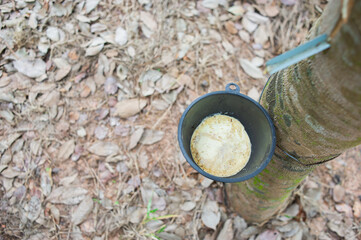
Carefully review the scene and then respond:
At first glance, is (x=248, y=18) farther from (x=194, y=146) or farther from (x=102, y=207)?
(x=102, y=207)

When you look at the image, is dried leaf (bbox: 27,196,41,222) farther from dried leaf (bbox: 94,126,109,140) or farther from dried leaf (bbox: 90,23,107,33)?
dried leaf (bbox: 90,23,107,33)

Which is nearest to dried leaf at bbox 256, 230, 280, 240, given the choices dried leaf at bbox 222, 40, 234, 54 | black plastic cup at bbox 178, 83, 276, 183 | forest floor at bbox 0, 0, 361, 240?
forest floor at bbox 0, 0, 361, 240

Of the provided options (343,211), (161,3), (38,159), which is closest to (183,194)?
(38,159)

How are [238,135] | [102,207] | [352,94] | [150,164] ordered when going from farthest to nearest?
1. [150,164]
2. [102,207]
3. [238,135]
4. [352,94]

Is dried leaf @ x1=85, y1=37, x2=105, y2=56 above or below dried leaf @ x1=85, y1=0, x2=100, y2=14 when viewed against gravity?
below

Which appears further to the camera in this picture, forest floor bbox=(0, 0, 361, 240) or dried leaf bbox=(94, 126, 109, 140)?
dried leaf bbox=(94, 126, 109, 140)

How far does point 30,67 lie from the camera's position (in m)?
1.76

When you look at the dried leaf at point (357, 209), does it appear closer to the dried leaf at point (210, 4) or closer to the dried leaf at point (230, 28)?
the dried leaf at point (230, 28)

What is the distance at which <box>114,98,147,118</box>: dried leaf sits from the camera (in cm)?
176

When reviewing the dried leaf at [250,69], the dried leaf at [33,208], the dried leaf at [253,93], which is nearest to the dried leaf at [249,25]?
the dried leaf at [250,69]

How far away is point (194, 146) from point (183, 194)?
1.86ft

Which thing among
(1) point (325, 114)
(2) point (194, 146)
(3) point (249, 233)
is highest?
(1) point (325, 114)

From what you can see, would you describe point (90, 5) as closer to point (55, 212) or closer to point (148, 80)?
point (148, 80)

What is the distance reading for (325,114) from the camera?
706 millimetres
